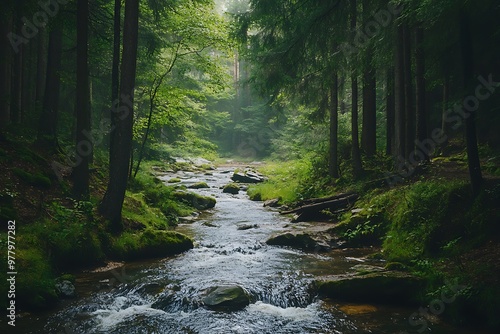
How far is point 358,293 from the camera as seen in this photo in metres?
7.12

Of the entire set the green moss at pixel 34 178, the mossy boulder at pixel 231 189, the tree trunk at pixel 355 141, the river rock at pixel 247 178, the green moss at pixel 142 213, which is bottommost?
the green moss at pixel 142 213

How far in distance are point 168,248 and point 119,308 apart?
3.50 m

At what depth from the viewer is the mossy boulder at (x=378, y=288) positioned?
271 inches

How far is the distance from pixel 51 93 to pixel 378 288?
12289 millimetres

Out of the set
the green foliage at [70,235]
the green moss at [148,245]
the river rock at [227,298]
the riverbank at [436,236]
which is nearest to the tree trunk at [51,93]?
the green foliage at [70,235]

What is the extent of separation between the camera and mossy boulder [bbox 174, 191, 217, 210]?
58.6 ft

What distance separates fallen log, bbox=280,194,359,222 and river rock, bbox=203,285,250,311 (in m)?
7.26

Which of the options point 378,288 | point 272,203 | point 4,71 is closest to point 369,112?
point 272,203

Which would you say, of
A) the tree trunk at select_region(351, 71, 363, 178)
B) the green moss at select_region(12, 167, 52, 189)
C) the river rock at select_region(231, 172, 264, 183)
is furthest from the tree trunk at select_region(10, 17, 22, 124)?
the river rock at select_region(231, 172, 264, 183)

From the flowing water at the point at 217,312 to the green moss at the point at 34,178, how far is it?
11.7 feet

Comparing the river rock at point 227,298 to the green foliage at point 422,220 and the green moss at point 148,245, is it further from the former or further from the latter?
the green foliage at point 422,220

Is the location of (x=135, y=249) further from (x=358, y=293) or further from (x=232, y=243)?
(x=358, y=293)

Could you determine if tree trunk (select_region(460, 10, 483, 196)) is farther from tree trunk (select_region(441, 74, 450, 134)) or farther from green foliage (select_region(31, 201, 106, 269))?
green foliage (select_region(31, 201, 106, 269))

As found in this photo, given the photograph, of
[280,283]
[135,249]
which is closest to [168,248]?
[135,249]
